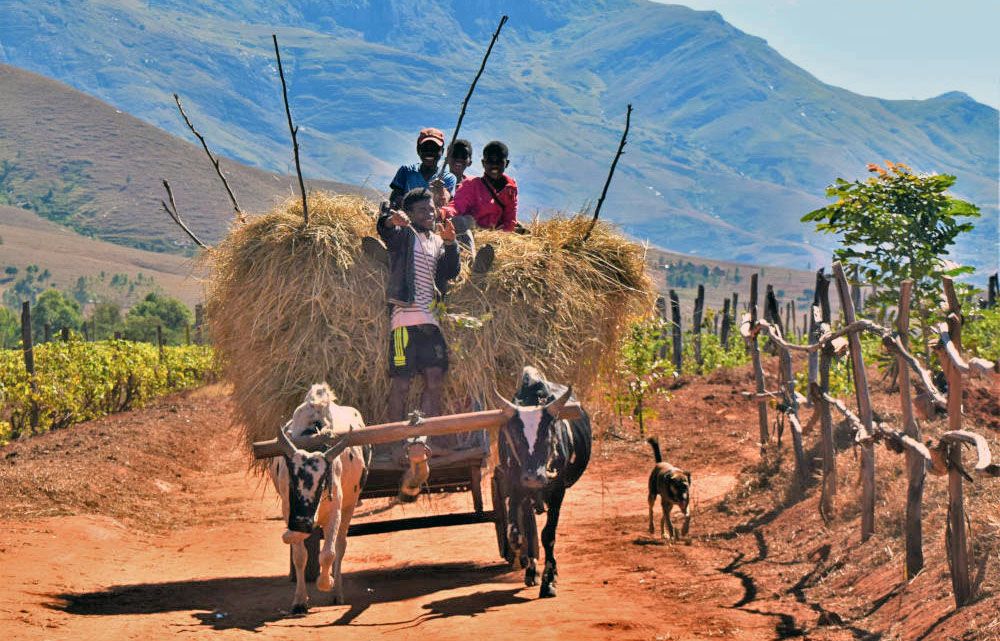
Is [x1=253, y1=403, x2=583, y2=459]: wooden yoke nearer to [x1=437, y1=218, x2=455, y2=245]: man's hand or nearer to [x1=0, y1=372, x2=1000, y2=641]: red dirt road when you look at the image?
[x1=0, y1=372, x2=1000, y2=641]: red dirt road

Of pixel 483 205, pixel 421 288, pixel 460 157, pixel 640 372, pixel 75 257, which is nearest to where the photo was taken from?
pixel 421 288

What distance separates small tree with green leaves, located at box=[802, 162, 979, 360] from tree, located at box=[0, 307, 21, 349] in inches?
1945

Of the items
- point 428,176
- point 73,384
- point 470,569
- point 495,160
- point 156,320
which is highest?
point 495,160

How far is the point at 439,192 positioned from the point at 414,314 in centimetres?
172

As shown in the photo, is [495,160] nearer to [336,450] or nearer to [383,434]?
[383,434]

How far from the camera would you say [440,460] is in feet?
30.9

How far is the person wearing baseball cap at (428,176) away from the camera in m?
10.5

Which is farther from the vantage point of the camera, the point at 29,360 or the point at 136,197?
the point at 136,197

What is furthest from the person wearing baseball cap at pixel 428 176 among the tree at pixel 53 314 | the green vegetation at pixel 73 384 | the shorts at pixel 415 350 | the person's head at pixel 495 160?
the tree at pixel 53 314

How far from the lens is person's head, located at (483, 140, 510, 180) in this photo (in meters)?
11.0

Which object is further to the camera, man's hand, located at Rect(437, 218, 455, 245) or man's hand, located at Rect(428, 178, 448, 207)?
man's hand, located at Rect(428, 178, 448, 207)

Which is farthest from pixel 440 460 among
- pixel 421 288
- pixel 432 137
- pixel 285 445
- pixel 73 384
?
pixel 73 384

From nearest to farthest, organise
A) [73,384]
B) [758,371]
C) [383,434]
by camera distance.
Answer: [383,434]
[758,371]
[73,384]

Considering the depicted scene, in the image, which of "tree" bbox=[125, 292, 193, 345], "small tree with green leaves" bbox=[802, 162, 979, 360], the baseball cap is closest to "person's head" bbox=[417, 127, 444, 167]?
the baseball cap
